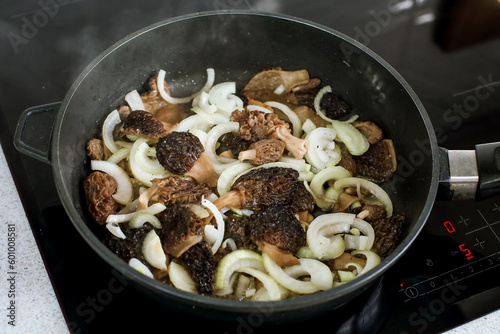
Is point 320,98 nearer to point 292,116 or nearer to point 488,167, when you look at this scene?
point 292,116

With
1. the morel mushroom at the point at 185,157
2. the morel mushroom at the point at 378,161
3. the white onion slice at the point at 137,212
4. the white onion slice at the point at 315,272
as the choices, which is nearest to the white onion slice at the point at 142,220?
the white onion slice at the point at 137,212

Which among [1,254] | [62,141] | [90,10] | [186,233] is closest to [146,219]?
[186,233]

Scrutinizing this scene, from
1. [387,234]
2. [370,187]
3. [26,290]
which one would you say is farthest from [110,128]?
[387,234]

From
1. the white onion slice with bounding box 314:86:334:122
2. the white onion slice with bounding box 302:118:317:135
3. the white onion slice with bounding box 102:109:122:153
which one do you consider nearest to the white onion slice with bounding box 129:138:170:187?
the white onion slice with bounding box 102:109:122:153

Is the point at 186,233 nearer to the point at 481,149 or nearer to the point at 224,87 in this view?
the point at 224,87

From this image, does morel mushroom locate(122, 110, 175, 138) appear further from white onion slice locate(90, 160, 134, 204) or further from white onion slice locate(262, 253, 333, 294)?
white onion slice locate(262, 253, 333, 294)

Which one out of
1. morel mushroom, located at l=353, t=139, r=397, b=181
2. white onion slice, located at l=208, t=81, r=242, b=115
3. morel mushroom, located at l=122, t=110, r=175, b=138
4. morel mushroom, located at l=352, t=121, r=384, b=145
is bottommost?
morel mushroom, located at l=353, t=139, r=397, b=181
